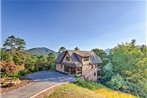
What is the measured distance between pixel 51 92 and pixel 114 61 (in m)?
17.6

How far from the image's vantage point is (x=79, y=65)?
27188 millimetres

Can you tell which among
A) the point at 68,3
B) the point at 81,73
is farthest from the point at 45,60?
the point at 68,3

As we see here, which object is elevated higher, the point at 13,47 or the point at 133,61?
the point at 13,47

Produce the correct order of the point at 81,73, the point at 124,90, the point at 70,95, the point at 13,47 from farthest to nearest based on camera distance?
the point at 13,47
the point at 81,73
the point at 124,90
the point at 70,95

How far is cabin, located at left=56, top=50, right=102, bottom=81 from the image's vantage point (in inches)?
1090

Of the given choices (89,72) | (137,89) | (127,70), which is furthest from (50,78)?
(127,70)

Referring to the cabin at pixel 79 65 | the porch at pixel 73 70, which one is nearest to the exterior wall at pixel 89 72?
the cabin at pixel 79 65

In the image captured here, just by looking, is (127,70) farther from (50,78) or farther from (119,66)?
(50,78)

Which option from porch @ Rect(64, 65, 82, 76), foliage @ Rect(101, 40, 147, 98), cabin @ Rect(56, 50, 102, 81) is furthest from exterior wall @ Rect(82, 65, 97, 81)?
foliage @ Rect(101, 40, 147, 98)

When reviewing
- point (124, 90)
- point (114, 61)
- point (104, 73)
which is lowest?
point (124, 90)

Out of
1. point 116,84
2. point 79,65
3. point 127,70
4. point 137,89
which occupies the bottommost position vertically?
point 137,89

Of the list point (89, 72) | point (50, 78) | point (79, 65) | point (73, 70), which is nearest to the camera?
point (50, 78)

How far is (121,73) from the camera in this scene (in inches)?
1166

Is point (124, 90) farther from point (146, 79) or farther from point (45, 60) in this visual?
point (45, 60)
